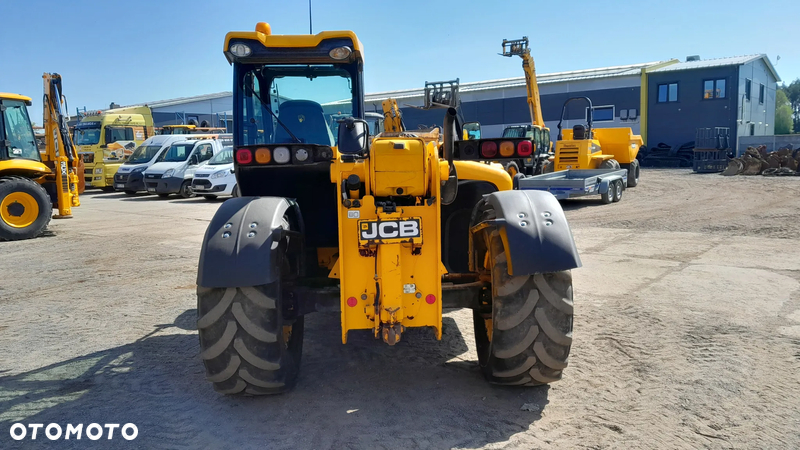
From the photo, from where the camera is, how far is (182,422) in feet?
12.2

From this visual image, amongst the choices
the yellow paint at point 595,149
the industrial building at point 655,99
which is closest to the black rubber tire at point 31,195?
the yellow paint at point 595,149

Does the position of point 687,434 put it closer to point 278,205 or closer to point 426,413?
point 426,413

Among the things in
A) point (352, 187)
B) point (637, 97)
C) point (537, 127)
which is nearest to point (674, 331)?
point (352, 187)

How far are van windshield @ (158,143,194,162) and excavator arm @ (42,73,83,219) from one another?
24.0ft

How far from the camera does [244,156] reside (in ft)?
13.3

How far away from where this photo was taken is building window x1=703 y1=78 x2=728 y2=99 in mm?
33125

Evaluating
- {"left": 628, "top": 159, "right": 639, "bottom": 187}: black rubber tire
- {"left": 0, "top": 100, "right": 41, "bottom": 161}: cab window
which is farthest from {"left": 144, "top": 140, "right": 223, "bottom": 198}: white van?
{"left": 628, "top": 159, "right": 639, "bottom": 187}: black rubber tire

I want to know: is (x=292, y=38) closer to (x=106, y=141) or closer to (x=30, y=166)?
(x=30, y=166)

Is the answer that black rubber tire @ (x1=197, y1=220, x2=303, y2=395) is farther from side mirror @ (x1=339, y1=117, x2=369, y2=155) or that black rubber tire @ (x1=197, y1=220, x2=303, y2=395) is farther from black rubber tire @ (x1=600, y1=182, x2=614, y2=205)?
black rubber tire @ (x1=600, y1=182, x2=614, y2=205)

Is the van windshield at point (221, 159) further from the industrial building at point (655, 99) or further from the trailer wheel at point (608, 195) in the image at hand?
the industrial building at point (655, 99)

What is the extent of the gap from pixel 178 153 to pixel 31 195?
881 centimetres

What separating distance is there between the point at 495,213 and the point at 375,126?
4003 millimetres

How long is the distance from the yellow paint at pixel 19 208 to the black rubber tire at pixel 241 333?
10182 millimetres

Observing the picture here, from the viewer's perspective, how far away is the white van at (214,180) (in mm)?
18578
